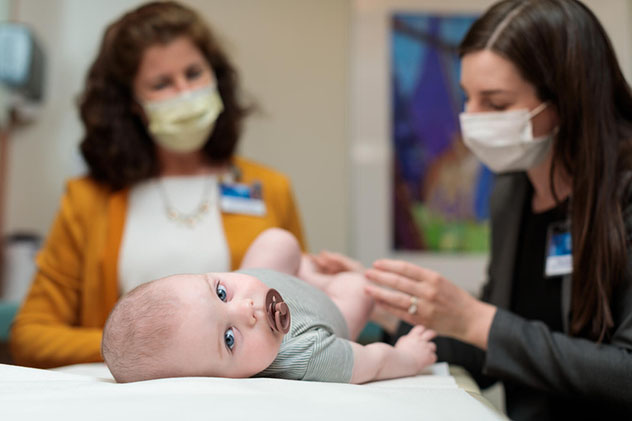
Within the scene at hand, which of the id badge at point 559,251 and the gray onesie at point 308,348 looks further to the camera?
the id badge at point 559,251

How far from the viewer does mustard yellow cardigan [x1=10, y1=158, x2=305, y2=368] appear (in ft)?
5.58

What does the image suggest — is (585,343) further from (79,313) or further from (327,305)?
(79,313)

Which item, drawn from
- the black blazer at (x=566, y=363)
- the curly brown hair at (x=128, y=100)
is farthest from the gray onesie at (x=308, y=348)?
the curly brown hair at (x=128, y=100)

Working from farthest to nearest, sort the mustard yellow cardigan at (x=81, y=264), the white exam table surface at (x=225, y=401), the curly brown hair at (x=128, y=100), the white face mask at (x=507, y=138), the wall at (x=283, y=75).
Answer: the wall at (x=283, y=75)
the curly brown hair at (x=128, y=100)
the mustard yellow cardigan at (x=81, y=264)
the white face mask at (x=507, y=138)
the white exam table surface at (x=225, y=401)

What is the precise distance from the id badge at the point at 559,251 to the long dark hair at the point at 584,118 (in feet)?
0.28

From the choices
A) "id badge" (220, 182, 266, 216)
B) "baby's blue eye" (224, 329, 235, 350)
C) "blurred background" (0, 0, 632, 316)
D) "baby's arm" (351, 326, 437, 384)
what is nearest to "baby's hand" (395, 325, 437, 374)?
"baby's arm" (351, 326, 437, 384)

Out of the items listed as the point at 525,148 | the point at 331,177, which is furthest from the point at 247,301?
the point at 331,177

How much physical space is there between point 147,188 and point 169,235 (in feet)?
0.77

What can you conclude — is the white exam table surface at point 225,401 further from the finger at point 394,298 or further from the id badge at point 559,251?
the id badge at point 559,251

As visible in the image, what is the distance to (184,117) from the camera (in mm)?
1800

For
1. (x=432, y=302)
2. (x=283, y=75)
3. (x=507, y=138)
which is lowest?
(x=432, y=302)

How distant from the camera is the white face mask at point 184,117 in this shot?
1.79 metres

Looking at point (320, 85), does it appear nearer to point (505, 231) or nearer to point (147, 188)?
point (147, 188)

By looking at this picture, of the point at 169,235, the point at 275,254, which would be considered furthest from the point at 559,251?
the point at 169,235
